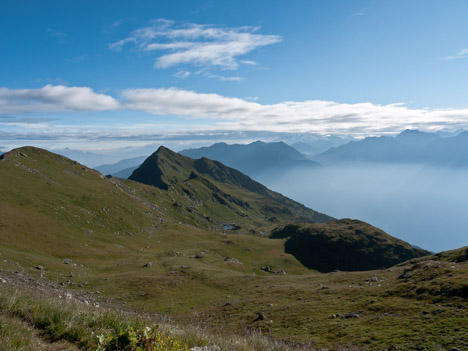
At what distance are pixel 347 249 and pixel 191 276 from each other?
9842 centimetres

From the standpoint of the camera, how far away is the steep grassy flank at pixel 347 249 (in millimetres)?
125250

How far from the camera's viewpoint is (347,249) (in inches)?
5172

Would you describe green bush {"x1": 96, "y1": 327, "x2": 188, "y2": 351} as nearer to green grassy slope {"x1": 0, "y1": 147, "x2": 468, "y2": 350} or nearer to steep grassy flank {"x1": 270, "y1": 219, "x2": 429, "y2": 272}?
green grassy slope {"x1": 0, "y1": 147, "x2": 468, "y2": 350}

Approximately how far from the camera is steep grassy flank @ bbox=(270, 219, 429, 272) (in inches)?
4931

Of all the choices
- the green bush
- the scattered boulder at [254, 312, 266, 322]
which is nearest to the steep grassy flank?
the scattered boulder at [254, 312, 266, 322]

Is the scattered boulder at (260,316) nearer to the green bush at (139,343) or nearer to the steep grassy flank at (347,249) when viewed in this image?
the green bush at (139,343)

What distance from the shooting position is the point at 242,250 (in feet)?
348

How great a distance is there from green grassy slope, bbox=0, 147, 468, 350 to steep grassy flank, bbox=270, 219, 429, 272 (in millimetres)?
20737

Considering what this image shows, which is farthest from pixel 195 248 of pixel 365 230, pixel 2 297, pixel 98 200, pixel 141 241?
A: pixel 365 230

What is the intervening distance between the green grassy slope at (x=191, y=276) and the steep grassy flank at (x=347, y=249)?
20737mm

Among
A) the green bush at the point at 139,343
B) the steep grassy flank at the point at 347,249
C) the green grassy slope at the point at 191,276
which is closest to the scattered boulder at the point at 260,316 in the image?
the green grassy slope at the point at 191,276

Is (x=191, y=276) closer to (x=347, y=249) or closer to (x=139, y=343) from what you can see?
(x=139, y=343)

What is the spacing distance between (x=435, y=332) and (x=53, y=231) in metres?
72.3

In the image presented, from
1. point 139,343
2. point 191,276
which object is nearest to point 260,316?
point 191,276
